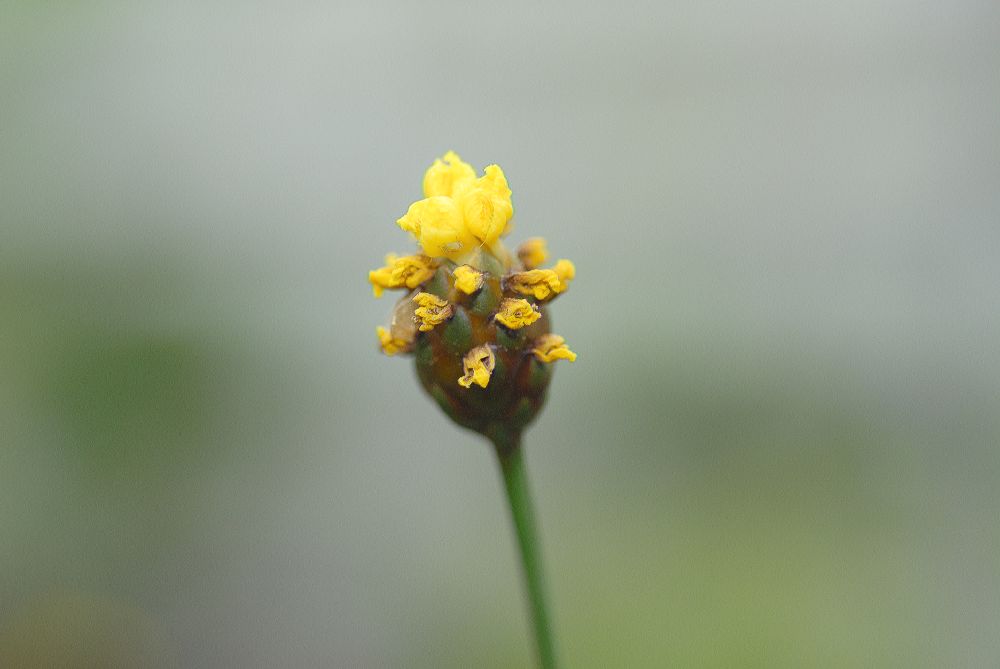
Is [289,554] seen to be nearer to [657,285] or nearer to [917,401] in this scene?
[657,285]

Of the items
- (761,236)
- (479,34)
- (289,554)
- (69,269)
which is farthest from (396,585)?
(479,34)

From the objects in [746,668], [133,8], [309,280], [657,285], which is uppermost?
[133,8]

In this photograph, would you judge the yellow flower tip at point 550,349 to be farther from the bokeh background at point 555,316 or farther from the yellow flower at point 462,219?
the bokeh background at point 555,316

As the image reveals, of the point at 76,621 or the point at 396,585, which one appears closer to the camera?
the point at 76,621

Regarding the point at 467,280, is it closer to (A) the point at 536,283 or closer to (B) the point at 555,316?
(A) the point at 536,283

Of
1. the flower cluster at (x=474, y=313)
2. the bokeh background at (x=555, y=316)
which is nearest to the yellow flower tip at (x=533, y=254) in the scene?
the flower cluster at (x=474, y=313)

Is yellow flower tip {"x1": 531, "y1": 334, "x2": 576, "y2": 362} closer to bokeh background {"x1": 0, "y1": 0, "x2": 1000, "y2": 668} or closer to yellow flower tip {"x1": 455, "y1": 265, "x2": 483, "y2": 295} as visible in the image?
yellow flower tip {"x1": 455, "y1": 265, "x2": 483, "y2": 295}
